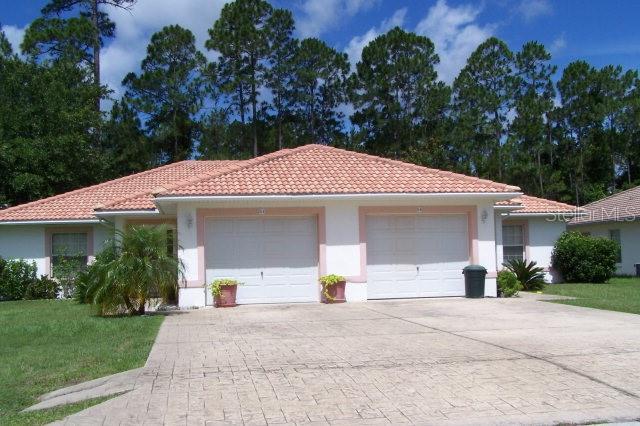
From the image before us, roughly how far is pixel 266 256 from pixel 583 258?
13561 mm

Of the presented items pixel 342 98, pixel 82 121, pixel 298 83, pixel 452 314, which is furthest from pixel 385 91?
pixel 452 314

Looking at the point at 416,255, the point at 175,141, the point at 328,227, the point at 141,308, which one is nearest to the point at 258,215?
the point at 328,227

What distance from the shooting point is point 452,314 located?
13.9 m

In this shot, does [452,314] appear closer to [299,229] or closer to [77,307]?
[299,229]

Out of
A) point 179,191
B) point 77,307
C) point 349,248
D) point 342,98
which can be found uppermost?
point 342,98

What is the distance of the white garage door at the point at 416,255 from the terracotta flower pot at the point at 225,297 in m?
3.74

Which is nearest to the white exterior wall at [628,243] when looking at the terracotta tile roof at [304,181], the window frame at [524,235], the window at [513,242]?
the window frame at [524,235]

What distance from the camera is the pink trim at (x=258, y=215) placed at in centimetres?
1667

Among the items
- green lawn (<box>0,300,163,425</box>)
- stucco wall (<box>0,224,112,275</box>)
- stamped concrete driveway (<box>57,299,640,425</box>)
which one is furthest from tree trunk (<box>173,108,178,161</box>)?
stamped concrete driveway (<box>57,299,640,425</box>)

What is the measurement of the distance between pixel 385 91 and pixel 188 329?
97.0 ft

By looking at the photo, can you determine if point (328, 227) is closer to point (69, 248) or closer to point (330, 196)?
point (330, 196)

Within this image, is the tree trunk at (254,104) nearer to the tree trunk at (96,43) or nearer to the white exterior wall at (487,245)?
the tree trunk at (96,43)

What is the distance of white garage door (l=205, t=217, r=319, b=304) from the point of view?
672 inches

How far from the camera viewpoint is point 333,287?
55.6 ft
